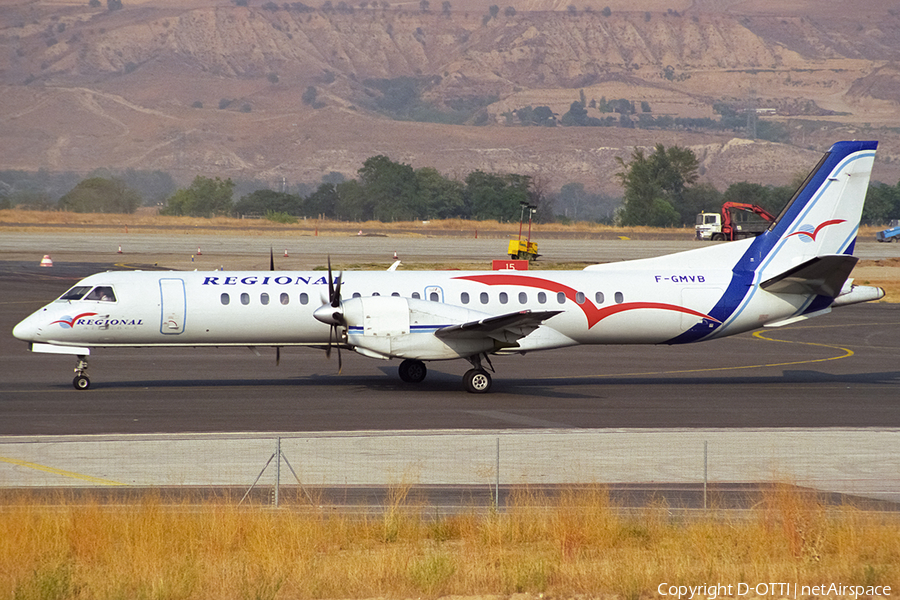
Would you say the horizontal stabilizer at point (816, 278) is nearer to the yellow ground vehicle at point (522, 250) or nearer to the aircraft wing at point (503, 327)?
the aircraft wing at point (503, 327)

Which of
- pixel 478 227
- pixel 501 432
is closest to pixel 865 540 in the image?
pixel 501 432

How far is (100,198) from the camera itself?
6117 inches

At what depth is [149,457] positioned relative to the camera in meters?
18.0

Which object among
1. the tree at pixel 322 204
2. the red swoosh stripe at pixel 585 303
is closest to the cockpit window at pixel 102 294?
the red swoosh stripe at pixel 585 303

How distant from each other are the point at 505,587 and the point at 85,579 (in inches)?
191

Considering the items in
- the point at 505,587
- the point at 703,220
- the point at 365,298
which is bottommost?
the point at 505,587

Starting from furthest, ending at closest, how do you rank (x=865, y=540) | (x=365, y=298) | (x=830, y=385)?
1. (x=830, y=385)
2. (x=365, y=298)
3. (x=865, y=540)

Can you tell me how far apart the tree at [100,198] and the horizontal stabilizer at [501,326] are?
444ft

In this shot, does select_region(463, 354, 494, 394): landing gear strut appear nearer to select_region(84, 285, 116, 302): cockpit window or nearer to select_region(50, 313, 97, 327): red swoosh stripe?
select_region(84, 285, 116, 302): cockpit window

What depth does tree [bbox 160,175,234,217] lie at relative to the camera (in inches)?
5940

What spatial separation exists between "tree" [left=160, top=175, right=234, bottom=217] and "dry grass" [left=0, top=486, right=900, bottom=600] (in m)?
140

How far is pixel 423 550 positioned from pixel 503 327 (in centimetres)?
1344

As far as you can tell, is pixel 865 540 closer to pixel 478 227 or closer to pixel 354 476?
pixel 354 476

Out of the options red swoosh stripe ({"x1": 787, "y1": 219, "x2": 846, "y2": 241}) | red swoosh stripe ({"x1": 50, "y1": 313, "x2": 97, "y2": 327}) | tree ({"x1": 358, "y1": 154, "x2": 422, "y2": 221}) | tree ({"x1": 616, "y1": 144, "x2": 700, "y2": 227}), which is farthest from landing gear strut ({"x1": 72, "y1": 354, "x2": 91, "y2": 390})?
tree ({"x1": 616, "y1": 144, "x2": 700, "y2": 227})
